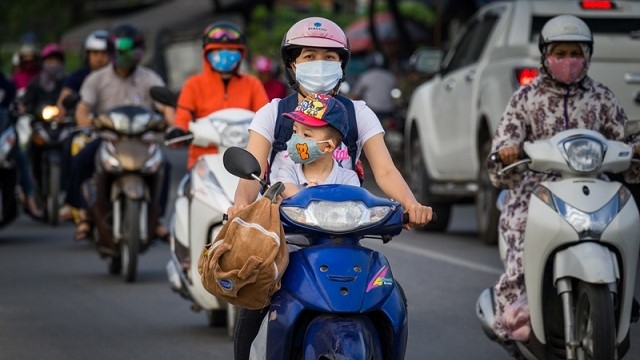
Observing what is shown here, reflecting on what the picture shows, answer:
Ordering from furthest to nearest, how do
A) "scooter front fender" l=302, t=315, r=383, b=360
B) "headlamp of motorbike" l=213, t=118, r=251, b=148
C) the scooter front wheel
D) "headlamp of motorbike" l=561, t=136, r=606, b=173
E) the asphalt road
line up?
"headlamp of motorbike" l=213, t=118, r=251, b=148
the asphalt road
"headlamp of motorbike" l=561, t=136, r=606, b=173
the scooter front wheel
"scooter front fender" l=302, t=315, r=383, b=360

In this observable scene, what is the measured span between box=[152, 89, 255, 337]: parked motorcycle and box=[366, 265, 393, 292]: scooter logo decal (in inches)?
147

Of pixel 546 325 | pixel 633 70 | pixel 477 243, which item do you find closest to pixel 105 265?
pixel 477 243

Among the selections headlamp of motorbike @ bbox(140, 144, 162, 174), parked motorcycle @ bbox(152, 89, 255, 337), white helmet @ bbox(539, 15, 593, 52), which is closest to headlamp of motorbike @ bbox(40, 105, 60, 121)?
headlamp of motorbike @ bbox(140, 144, 162, 174)

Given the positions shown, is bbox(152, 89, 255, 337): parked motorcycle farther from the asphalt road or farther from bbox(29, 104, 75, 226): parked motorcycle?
bbox(29, 104, 75, 226): parked motorcycle

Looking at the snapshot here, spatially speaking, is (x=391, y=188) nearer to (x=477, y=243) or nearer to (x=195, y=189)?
(x=195, y=189)

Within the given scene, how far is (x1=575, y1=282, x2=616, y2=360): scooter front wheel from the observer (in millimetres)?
7516

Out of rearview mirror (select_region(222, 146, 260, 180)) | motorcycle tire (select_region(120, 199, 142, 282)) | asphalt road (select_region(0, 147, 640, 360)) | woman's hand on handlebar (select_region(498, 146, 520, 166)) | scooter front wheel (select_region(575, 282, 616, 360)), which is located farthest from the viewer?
motorcycle tire (select_region(120, 199, 142, 282))

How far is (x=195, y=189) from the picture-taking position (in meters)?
10.1

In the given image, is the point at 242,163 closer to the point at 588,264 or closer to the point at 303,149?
the point at 303,149

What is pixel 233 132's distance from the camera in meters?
10.1

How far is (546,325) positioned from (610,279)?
664 mm

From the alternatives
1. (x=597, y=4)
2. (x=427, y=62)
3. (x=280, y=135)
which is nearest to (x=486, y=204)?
(x=427, y=62)

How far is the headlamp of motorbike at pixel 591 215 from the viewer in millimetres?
7695

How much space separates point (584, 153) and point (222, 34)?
3.69 meters
